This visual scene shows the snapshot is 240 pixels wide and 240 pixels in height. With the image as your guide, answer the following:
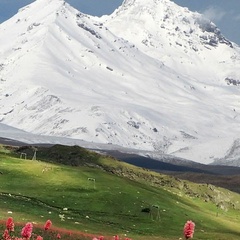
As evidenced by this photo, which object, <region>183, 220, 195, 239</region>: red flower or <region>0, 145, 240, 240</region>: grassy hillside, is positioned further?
<region>0, 145, 240, 240</region>: grassy hillside

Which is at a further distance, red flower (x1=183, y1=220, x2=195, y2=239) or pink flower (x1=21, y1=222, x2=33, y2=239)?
pink flower (x1=21, y1=222, x2=33, y2=239)

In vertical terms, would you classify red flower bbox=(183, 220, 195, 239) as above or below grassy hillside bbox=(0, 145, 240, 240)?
above

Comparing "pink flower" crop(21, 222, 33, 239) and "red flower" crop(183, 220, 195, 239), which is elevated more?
"red flower" crop(183, 220, 195, 239)

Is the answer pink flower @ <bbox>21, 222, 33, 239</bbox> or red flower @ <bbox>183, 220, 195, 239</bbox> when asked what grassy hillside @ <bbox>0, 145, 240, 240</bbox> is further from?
red flower @ <bbox>183, 220, 195, 239</bbox>

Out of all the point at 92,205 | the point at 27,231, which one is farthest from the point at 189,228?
the point at 92,205

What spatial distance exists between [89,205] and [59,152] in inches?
3083

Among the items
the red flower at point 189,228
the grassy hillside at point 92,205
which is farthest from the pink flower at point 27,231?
the grassy hillside at point 92,205

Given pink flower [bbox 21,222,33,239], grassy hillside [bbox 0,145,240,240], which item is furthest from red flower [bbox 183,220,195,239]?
grassy hillside [bbox 0,145,240,240]

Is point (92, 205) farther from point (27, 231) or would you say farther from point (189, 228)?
point (189, 228)

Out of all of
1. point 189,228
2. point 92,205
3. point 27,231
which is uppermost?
point 189,228

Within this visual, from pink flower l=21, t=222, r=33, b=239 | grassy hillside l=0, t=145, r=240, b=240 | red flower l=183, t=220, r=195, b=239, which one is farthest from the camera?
grassy hillside l=0, t=145, r=240, b=240

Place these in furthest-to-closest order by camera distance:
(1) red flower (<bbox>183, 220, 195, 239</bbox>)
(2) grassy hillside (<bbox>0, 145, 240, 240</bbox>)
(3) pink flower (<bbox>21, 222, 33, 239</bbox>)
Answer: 1. (2) grassy hillside (<bbox>0, 145, 240, 240</bbox>)
2. (3) pink flower (<bbox>21, 222, 33, 239</bbox>)
3. (1) red flower (<bbox>183, 220, 195, 239</bbox>)

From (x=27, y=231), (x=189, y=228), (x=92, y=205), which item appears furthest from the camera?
(x=92, y=205)

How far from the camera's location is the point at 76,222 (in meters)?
55.0
